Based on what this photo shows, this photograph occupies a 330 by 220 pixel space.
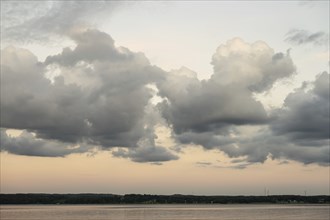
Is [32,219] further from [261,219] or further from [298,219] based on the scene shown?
[298,219]

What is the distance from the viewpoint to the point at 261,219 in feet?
456

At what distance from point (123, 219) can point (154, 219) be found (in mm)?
10234

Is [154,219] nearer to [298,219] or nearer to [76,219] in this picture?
[76,219]

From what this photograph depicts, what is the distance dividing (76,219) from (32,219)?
17.3 meters

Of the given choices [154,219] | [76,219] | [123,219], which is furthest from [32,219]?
[154,219]

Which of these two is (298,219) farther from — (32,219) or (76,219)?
(32,219)

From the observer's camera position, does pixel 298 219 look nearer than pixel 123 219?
Yes

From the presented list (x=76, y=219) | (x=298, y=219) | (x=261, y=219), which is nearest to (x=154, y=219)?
(x=76, y=219)

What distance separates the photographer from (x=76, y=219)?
14212 cm

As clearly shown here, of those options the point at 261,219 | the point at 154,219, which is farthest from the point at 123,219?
the point at 261,219

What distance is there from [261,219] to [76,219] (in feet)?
186

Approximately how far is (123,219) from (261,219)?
43656mm

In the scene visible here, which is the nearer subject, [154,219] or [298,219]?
[298,219]

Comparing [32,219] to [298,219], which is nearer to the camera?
[298,219]
